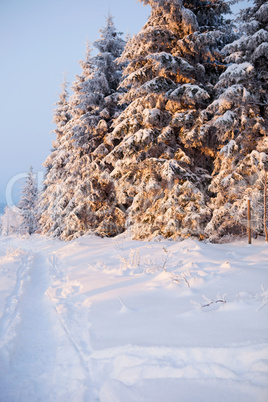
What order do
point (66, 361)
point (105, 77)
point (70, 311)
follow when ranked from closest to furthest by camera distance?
point (66, 361), point (70, 311), point (105, 77)

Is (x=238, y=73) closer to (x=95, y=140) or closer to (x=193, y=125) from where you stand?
(x=193, y=125)

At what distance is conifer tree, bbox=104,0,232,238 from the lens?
9.30 metres

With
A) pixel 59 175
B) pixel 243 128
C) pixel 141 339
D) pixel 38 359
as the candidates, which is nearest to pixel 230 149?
pixel 243 128

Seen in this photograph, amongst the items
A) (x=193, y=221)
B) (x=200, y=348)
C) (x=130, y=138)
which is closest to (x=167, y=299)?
(x=200, y=348)

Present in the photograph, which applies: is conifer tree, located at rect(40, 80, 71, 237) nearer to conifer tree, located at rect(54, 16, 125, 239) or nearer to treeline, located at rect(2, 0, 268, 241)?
conifer tree, located at rect(54, 16, 125, 239)

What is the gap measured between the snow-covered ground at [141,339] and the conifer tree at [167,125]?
4.45 m

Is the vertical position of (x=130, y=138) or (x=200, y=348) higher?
(x=130, y=138)

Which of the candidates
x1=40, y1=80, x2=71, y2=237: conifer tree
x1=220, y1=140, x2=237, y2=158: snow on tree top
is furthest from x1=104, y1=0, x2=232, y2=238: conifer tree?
x1=40, y1=80, x2=71, y2=237: conifer tree

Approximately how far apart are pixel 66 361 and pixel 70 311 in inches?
53.7

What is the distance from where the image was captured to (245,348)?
2.38 metres

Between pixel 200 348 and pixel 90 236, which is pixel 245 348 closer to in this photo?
pixel 200 348

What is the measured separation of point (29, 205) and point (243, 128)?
27.6 metres

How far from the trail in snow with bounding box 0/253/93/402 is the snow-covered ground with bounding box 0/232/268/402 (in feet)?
0.04

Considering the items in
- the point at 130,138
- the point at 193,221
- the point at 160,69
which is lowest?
the point at 193,221
